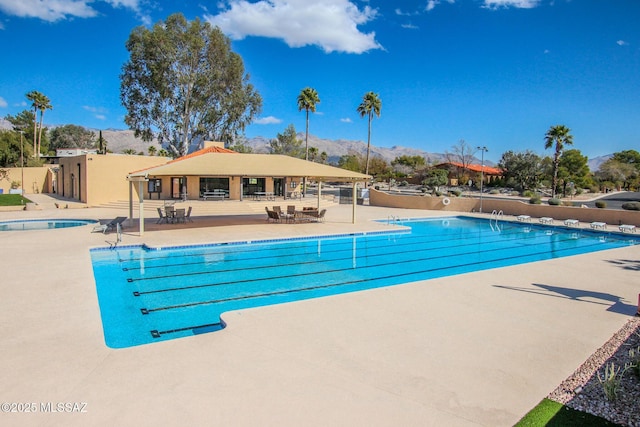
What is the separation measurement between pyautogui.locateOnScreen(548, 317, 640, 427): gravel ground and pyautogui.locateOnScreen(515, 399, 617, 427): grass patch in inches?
4.2

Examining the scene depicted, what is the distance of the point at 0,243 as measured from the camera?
41.8 feet

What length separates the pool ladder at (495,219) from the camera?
2122 cm

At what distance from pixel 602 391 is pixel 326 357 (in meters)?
3.06

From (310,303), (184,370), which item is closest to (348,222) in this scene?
(310,303)

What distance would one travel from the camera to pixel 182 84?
36.0 metres

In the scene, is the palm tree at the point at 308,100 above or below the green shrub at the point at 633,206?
above

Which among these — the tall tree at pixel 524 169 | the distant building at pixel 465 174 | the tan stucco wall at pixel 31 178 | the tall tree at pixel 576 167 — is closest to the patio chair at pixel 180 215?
the tan stucco wall at pixel 31 178

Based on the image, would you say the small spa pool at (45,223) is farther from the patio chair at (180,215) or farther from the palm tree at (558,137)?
the palm tree at (558,137)

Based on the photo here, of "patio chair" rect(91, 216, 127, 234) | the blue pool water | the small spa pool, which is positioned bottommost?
the blue pool water

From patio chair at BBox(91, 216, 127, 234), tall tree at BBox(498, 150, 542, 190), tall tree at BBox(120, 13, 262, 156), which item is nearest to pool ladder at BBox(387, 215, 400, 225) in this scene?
patio chair at BBox(91, 216, 127, 234)

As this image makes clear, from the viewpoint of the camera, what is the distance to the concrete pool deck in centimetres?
390

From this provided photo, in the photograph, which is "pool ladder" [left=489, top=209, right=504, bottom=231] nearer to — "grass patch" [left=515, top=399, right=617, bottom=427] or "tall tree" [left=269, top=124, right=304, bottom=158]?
"grass patch" [left=515, top=399, right=617, bottom=427]

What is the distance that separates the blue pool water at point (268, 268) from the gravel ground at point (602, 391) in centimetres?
512

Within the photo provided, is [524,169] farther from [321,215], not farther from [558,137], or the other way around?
[321,215]
